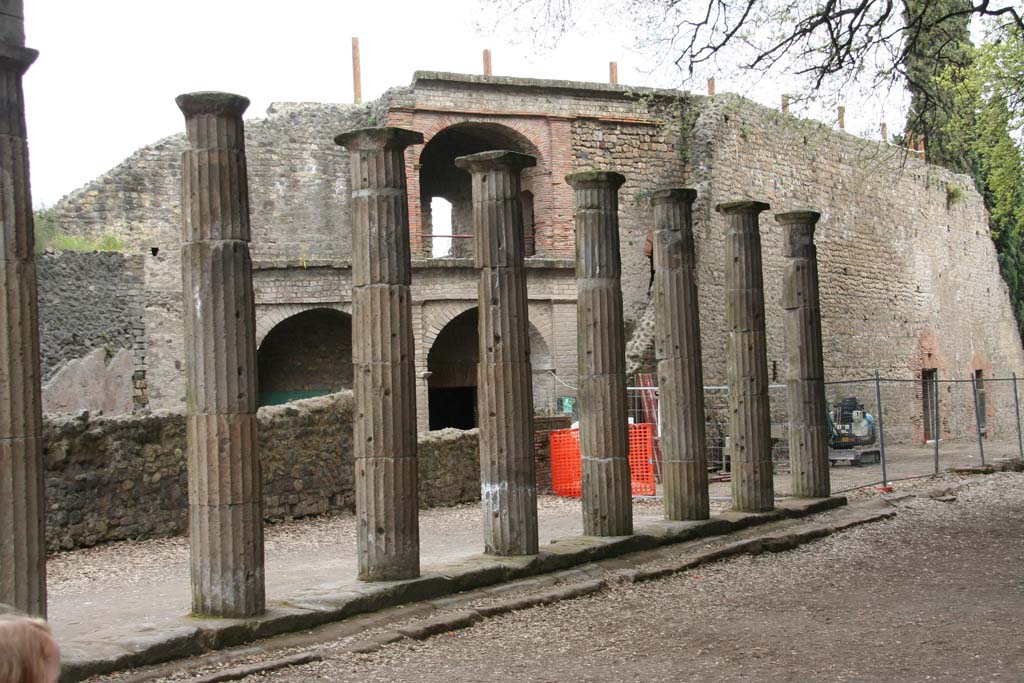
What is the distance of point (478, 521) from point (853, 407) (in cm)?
1129

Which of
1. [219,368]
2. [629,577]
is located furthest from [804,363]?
[219,368]

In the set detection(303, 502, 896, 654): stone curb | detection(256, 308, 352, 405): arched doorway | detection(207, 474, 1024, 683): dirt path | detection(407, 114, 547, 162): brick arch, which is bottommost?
detection(207, 474, 1024, 683): dirt path

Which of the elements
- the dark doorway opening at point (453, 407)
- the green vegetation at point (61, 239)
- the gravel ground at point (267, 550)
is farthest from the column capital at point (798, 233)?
the green vegetation at point (61, 239)

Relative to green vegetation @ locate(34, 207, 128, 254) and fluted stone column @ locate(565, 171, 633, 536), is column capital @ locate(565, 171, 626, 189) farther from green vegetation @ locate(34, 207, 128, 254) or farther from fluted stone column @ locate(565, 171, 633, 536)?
green vegetation @ locate(34, 207, 128, 254)

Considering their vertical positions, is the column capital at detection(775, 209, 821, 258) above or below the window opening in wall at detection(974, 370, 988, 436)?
above

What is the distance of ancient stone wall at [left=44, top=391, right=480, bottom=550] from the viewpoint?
11438 millimetres

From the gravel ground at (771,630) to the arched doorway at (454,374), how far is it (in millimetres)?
12889

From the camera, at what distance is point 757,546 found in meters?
10.8

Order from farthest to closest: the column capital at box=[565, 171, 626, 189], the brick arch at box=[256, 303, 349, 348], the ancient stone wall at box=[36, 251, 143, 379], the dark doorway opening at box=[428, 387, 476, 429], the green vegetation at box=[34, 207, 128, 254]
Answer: the dark doorway opening at box=[428, 387, 476, 429] < the brick arch at box=[256, 303, 349, 348] < the green vegetation at box=[34, 207, 128, 254] < the ancient stone wall at box=[36, 251, 143, 379] < the column capital at box=[565, 171, 626, 189]

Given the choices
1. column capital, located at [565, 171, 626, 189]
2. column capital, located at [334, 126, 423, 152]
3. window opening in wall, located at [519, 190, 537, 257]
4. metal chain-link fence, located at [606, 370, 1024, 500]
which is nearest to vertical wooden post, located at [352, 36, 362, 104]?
window opening in wall, located at [519, 190, 537, 257]

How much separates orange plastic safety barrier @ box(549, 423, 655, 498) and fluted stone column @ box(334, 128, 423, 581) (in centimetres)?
805

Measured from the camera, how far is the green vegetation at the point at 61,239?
A: 1850 centimetres

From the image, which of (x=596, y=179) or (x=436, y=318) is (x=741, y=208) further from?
(x=436, y=318)

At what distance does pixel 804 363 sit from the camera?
13664 mm
